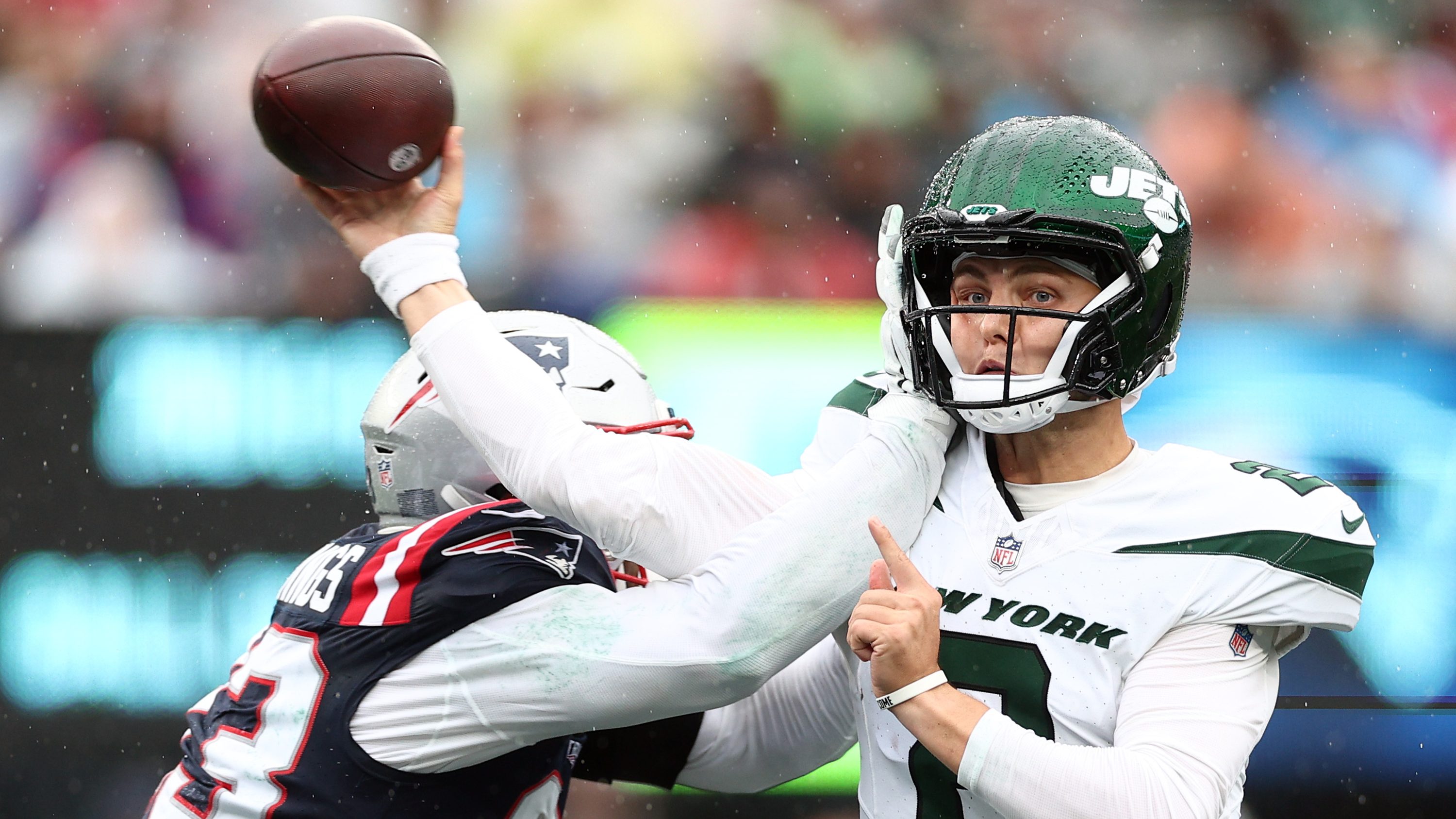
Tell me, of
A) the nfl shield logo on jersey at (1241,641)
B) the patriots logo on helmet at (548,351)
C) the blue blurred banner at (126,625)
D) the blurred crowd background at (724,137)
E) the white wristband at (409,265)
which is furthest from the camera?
the blurred crowd background at (724,137)

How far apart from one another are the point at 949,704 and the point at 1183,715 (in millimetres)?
253

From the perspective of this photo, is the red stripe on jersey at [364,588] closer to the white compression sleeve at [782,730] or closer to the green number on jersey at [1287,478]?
the white compression sleeve at [782,730]

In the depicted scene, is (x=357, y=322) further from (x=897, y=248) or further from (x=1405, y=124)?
(x=1405, y=124)

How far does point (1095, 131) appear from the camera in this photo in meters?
1.70

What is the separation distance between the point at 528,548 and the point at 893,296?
61 centimetres

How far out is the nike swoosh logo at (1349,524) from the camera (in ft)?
5.06

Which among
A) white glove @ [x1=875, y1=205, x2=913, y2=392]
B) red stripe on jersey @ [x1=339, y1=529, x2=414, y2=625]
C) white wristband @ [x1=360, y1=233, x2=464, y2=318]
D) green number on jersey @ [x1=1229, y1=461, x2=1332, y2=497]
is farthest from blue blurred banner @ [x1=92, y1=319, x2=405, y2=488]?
green number on jersey @ [x1=1229, y1=461, x2=1332, y2=497]

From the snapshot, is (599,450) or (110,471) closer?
(599,450)

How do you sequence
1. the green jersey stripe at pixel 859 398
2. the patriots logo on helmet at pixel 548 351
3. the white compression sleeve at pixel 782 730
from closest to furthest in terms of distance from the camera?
1. the green jersey stripe at pixel 859 398
2. the patriots logo on helmet at pixel 548 351
3. the white compression sleeve at pixel 782 730

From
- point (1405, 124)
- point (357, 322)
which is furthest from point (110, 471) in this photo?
point (1405, 124)

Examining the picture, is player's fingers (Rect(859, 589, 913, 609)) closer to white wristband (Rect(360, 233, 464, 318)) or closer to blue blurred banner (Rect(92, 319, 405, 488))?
white wristband (Rect(360, 233, 464, 318))

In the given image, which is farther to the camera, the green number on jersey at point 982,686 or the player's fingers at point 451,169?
the player's fingers at point 451,169

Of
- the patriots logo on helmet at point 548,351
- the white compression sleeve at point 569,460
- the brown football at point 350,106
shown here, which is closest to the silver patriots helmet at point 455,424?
the patriots logo on helmet at point 548,351

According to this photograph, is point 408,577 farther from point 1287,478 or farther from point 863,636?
point 1287,478
